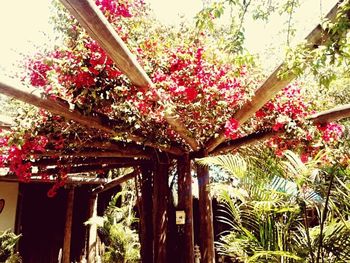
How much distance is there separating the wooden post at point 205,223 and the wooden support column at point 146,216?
1.40 meters

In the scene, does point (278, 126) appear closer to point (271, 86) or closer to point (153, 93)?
point (271, 86)

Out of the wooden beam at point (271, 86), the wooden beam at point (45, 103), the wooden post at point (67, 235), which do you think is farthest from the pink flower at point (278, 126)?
the wooden post at point (67, 235)

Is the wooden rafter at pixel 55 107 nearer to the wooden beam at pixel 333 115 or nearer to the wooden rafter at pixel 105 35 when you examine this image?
the wooden rafter at pixel 105 35

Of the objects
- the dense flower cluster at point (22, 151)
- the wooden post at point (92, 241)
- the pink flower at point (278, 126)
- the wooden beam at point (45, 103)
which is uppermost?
the pink flower at point (278, 126)

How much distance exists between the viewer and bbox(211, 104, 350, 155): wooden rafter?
4.46 meters

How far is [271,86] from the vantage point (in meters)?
3.54

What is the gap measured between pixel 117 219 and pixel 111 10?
7.80 m

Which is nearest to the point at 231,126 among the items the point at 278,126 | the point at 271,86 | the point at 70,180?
the point at 278,126

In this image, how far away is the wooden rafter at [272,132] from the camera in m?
4.46

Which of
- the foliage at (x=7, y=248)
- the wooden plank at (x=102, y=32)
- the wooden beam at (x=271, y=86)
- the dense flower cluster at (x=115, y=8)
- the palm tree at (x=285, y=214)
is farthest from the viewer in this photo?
the foliage at (x=7, y=248)

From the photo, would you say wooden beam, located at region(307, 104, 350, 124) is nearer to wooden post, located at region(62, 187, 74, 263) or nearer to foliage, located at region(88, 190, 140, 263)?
foliage, located at region(88, 190, 140, 263)

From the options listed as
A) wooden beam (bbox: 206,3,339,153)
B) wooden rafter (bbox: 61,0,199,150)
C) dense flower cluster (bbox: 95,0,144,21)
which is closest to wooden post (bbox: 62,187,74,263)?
wooden beam (bbox: 206,3,339,153)

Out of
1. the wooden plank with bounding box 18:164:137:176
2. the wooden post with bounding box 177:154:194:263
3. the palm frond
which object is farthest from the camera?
the wooden plank with bounding box 18:164:137:176

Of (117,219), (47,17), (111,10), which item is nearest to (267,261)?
(111,10)
